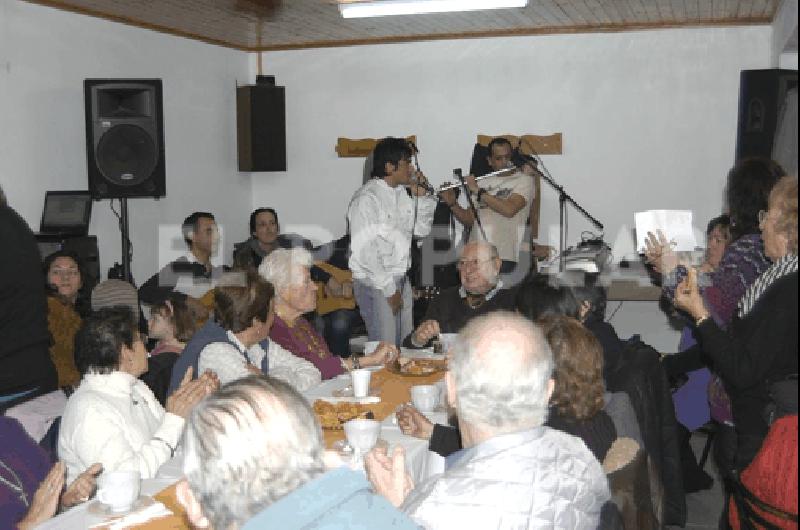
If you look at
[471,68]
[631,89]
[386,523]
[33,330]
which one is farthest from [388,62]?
[386,523]

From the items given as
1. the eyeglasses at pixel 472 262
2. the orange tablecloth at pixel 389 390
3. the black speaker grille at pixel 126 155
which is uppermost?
the black speaker grille at pixel 126 155

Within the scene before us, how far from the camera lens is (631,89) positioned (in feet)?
24.5

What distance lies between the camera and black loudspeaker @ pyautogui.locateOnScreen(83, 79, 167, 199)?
5.80 m

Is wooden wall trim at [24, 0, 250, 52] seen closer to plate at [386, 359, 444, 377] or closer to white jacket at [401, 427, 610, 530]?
plate at [386, 359, 444, 377]

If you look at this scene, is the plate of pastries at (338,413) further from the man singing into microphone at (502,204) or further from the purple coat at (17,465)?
the man singing into microphone at (502,204)

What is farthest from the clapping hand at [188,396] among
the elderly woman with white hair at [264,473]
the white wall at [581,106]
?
the white wall at [581,106]

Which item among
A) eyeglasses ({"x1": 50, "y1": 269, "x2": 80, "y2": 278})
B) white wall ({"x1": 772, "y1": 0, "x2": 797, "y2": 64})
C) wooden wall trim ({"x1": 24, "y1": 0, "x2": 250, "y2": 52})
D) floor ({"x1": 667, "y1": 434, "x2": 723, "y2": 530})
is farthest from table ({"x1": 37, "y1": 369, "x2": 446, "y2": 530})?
wooden wall trim ({"x1": 24, "y1": 0, "x2": 250, "y2": 52})

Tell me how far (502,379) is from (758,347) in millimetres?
864

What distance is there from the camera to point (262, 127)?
26.6 ft

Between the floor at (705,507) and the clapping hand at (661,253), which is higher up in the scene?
the clapping hand at (661,253)

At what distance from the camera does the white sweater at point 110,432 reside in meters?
2.39

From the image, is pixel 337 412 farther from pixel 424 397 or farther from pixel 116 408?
pixel 116 408

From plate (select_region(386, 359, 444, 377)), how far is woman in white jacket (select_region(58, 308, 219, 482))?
3.89 ft

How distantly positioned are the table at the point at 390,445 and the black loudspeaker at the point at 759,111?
2428mm
